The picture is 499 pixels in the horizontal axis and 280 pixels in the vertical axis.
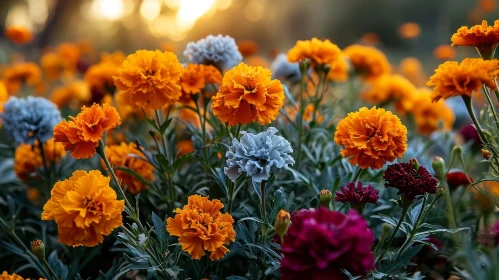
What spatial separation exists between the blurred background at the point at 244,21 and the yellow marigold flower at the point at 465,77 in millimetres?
3801

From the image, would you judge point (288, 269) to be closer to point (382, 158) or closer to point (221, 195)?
point (382, 158)

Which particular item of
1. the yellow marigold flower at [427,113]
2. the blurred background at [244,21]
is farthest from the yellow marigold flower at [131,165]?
the blurred background at [244,21]

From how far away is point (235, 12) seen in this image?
8891mm

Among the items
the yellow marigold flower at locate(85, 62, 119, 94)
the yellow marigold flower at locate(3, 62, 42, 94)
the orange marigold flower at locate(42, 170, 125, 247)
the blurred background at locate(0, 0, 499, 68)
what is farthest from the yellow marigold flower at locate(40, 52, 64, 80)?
the orange marigold flower at locate(42, 170, 125, 247)

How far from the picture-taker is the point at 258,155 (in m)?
1.17

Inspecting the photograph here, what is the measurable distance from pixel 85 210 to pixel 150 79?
441mm

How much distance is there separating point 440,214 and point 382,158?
0.71 m

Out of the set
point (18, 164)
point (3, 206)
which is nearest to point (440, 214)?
point (18, 164)

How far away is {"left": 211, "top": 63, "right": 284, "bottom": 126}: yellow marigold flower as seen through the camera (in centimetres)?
123

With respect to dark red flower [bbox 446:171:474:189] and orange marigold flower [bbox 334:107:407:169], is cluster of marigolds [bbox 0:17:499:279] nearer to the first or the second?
orange marigold flower [bbox 334:107:407:169]

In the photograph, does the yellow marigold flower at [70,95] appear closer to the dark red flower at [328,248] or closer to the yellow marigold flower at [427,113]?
the yellow marigold flower at [427,113]

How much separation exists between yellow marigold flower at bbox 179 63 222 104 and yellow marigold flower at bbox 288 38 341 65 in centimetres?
29

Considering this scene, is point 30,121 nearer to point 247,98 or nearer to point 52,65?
point 247,98

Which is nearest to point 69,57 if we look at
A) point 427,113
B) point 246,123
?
point 427,113
